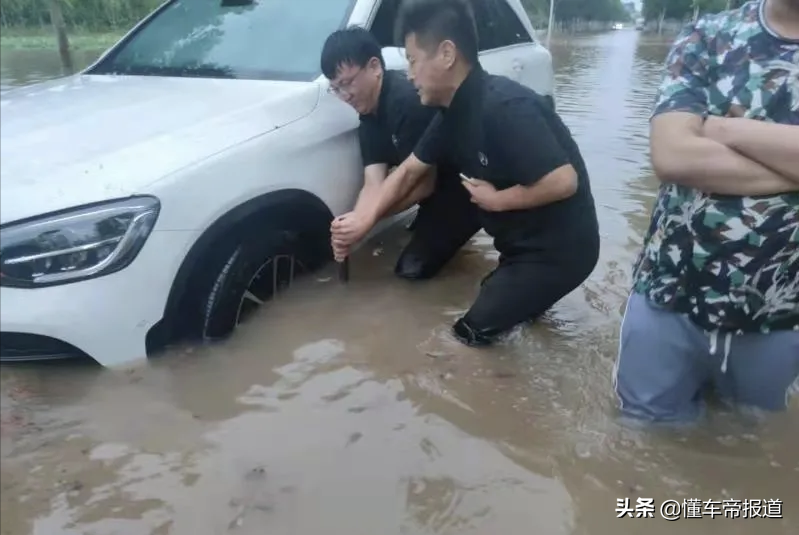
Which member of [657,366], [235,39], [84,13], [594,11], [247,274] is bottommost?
[657,366]

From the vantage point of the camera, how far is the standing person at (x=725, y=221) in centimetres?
190

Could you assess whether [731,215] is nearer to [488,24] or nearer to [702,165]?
[702,165]

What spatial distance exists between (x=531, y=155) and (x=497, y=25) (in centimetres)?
219

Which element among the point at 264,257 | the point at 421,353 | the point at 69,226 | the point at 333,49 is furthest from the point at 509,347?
the point at 69,226

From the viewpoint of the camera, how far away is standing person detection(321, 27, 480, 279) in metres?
3.02

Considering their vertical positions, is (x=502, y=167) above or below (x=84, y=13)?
below

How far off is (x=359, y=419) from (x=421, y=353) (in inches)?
22.3

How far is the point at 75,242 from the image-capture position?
169 cm

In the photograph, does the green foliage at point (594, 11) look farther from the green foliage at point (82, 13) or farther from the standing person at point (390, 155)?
the green foliage at point (82, 13)

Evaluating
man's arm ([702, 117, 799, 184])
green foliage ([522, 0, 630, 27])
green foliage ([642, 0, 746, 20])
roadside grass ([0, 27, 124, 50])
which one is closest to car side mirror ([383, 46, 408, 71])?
green foliage ([642, 0, 746, 20])

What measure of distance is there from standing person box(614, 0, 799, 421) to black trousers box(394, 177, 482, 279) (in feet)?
4.32

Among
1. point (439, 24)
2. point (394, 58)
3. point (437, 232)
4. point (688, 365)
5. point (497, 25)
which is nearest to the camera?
point (688, 365)

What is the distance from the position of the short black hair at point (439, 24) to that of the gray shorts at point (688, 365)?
111 centimetres

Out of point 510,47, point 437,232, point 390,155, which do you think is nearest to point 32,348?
point 390,155
